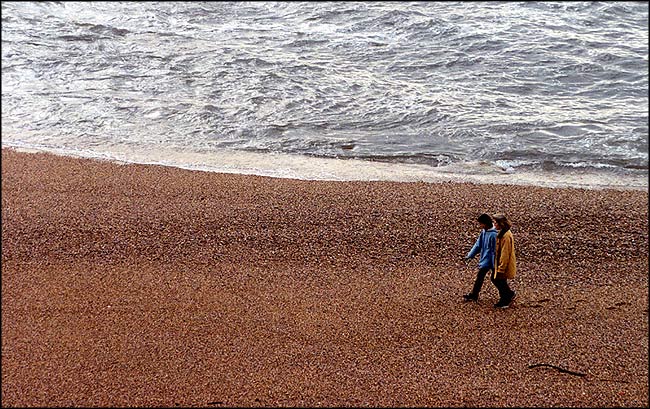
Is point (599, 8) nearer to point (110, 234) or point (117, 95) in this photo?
point (117, 95)

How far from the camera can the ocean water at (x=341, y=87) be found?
14094 mm

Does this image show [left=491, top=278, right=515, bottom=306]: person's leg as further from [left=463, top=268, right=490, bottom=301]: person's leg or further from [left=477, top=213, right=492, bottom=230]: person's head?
[left=477, top=213, right=492, bottom=230]: person's head

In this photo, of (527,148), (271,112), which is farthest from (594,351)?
(271,112)

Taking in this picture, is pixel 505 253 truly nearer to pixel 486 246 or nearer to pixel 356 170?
pixel 486 246

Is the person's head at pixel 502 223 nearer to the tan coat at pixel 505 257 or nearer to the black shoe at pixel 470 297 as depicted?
the tan coat at pixel 505 257

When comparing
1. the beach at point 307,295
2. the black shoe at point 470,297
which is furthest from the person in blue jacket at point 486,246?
the beach at point 307,295

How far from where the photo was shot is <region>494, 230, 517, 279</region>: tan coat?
25.1 feet

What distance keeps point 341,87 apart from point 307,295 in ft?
34.8

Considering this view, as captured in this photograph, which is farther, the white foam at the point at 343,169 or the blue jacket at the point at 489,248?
the white foam at the point at 343,169

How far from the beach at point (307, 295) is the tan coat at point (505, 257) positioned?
0.48 m

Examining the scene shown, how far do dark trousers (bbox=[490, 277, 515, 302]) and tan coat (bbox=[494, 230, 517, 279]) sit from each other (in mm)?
68

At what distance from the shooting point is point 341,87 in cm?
1795

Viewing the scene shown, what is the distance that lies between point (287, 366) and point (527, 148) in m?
9.42

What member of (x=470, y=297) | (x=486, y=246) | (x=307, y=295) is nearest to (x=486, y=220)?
(x=486, y=246)
